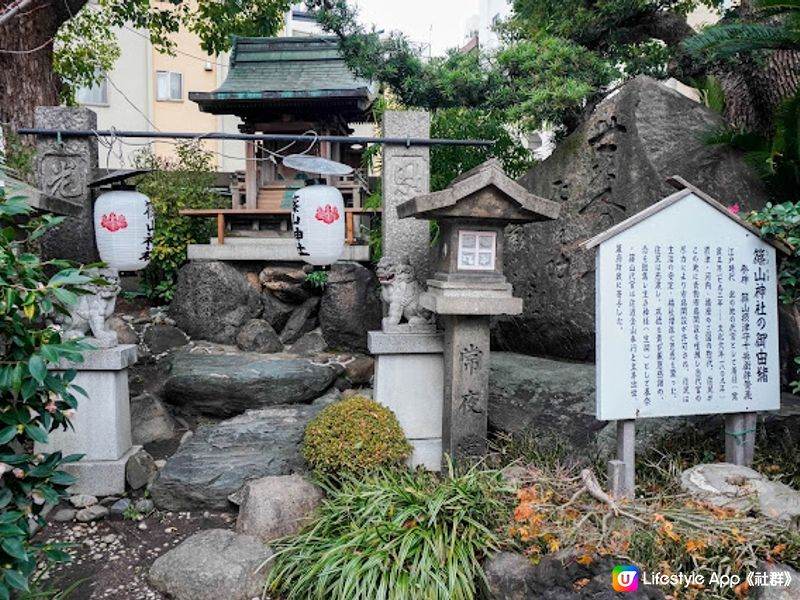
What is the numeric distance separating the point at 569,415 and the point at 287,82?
9.19 metres

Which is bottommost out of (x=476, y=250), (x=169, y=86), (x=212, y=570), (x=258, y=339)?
(x=212, y=570)

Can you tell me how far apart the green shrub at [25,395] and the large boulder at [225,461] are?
72.5 inches

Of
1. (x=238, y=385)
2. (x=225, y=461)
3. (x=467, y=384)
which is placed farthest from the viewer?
(x=238, y=385)

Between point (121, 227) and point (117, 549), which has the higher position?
point (121, 227)

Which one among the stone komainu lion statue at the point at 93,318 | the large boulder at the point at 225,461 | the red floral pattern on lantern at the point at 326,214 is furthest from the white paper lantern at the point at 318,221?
the large boulder at the point at 225,461

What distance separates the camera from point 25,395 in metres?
2.72

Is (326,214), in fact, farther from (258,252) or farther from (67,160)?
(258,252)

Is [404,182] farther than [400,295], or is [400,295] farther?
[404,182]

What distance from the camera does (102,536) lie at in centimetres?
452

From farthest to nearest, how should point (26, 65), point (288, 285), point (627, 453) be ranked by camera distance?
point (288, 285), point (26, 65), point (627, 453)

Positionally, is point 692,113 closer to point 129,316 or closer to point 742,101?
point 742,101

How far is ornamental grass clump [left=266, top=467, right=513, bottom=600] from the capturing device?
3.38 metres

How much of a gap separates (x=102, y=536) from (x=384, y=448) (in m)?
2.34

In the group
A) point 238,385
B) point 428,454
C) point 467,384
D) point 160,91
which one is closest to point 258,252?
point 238,385
